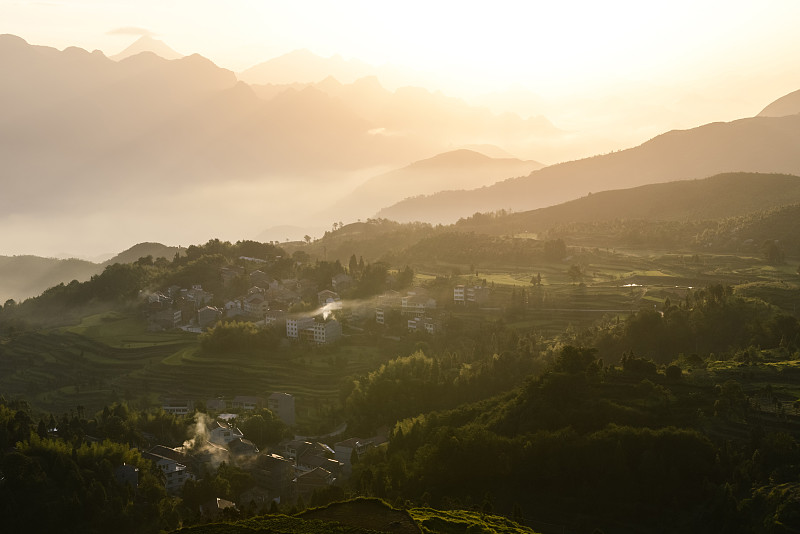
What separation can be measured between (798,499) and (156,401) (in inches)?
1132

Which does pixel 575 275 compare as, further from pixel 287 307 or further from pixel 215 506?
pixel 215 506

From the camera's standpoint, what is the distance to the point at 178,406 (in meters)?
37.4

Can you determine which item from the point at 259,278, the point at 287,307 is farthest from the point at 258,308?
the point at 259,278

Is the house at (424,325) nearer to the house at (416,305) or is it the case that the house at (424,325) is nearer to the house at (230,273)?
the house at (416,305)

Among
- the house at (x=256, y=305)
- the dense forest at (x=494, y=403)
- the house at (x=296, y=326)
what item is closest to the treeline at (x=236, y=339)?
the dense forest at (x=494, y=403)

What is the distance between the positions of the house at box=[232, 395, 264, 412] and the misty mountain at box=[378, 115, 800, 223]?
4678 inches

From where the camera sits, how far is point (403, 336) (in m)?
45.6

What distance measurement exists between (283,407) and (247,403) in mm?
1983

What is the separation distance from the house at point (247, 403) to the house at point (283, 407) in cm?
66

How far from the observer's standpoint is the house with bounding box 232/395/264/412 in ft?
122

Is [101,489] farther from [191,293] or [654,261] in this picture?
[654,261]

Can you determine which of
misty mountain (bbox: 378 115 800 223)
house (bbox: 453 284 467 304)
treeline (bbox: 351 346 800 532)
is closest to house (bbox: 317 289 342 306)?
house (bbox: 453 284 467 304)

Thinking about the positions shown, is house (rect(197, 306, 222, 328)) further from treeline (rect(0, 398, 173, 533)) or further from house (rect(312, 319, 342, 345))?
treeline (rect(0, 398, 173, 533))

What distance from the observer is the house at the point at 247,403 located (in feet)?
122
